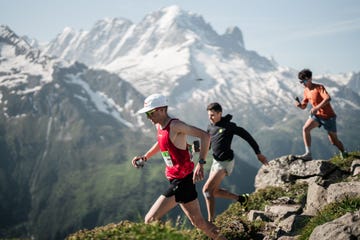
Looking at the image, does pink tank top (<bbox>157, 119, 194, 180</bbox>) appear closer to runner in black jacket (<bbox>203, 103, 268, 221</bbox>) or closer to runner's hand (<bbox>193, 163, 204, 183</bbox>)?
runner's hand (<bbox>193, 163, 204, 183</bbox>)

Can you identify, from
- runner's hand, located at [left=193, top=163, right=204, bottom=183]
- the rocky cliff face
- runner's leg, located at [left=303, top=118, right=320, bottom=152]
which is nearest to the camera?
the rocky cliff face

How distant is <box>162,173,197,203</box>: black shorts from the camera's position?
317 inches

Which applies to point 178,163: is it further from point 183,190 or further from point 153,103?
point 153,103

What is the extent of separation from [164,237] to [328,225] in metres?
3.48

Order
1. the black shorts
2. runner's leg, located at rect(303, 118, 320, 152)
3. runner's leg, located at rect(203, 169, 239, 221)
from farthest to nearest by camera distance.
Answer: runner's leg, located at rect(303, 118, 320, 152), runner's leg, located at rect(203, 169, 239, 221), the black shorts

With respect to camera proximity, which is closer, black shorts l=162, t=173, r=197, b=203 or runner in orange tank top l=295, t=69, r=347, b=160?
black shorts l=162, t=173, r=197, b=203

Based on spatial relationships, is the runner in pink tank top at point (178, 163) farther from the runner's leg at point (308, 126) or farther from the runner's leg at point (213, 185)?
the runner's leg at point (308, 126)

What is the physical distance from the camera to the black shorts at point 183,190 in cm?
805

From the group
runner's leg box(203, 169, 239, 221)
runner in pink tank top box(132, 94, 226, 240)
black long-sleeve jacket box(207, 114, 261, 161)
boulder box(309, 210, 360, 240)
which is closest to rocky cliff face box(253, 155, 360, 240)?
boulder box(309, 210, 360, 240)

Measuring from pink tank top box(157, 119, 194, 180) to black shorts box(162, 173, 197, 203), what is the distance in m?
0.11

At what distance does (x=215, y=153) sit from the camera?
11.6 m

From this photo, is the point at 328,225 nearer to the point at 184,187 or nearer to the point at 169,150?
the point at 184,187

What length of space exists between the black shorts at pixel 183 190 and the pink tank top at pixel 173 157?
107mm

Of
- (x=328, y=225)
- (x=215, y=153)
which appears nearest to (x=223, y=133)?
(x=215, y=153)
